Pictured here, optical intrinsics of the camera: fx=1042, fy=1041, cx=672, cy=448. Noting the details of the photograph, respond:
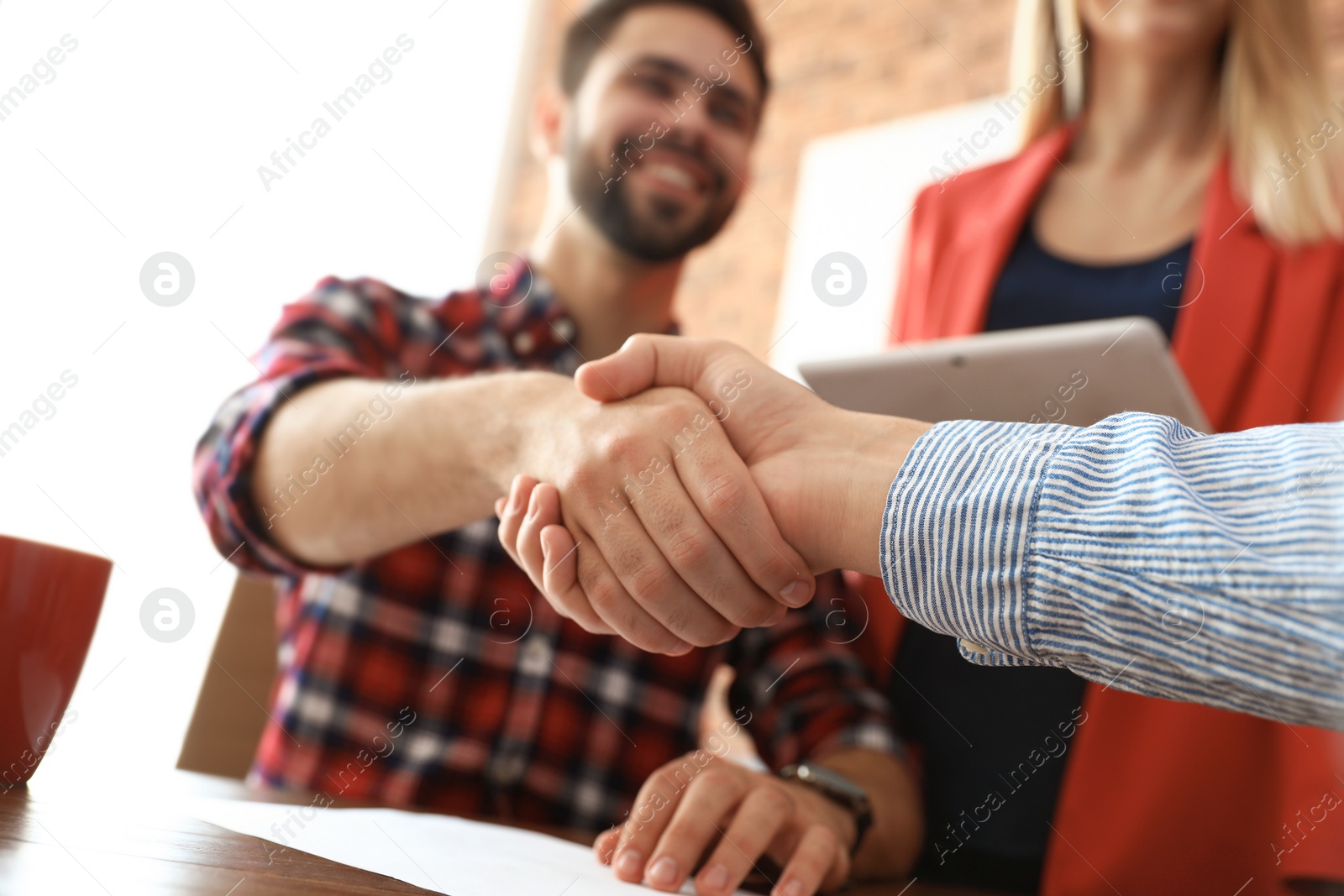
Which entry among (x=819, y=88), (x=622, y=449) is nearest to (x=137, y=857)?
(x=622, y=449)

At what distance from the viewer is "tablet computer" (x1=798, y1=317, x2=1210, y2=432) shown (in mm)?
747

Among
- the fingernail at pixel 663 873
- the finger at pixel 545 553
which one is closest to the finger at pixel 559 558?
the finger at pixel 545 553

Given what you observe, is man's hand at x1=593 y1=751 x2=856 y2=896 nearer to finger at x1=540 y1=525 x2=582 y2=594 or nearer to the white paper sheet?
the white paper sheet

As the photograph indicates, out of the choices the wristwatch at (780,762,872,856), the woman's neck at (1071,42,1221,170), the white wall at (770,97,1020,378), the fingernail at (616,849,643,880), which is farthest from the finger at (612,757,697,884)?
the white wall at (770,97,1020,378)

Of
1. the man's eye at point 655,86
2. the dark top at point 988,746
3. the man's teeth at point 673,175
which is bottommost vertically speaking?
the dark top at point 988,746

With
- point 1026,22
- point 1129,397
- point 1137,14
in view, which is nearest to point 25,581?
point 1129,397

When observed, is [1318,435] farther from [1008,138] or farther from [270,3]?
[270,3]

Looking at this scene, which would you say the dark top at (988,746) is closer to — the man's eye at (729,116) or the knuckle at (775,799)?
the knuckle at (775,799)

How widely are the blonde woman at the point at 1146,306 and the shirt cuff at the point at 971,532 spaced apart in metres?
0.38

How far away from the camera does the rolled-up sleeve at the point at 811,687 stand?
3.20ft

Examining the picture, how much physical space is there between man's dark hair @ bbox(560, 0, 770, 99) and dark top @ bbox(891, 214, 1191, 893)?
26.3 inches

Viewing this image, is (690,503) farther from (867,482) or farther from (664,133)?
(664,133)

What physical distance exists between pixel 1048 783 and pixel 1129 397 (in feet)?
1.26

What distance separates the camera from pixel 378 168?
10.1ft
